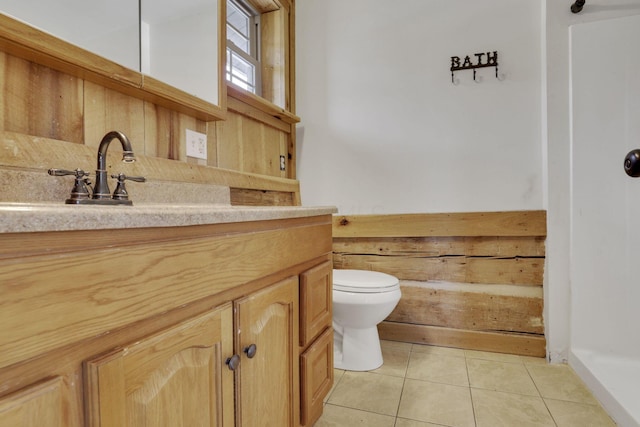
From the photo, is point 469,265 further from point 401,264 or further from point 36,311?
point 36,311

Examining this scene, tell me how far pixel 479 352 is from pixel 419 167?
1115 millimetres

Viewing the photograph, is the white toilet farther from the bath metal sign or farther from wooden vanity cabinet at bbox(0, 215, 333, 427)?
the bath metal sign

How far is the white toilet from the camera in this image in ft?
5.37

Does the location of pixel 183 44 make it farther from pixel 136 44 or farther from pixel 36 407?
pixel 36 407

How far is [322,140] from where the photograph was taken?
2.28 m

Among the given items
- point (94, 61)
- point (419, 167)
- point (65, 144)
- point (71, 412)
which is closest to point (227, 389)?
point (71, 412)

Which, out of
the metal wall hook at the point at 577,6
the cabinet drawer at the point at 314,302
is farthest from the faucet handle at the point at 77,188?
the metal wall hook at the point at 577,6

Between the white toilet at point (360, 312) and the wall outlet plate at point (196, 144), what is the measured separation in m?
0.86

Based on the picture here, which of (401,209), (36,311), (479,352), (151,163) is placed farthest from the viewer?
(401,209)

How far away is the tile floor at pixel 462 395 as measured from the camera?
135 centimetres

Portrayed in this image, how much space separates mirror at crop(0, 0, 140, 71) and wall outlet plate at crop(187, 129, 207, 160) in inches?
12.1

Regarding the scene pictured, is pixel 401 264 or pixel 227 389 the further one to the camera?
pixel 401 264

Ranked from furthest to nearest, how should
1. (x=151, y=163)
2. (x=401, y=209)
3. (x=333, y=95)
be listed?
(x=333, y=95)
(x=401, y=209)
(x=151, y=163)

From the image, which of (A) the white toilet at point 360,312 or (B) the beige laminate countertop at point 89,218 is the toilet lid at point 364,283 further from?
(B) the beige laminate countertop at point 89,218
